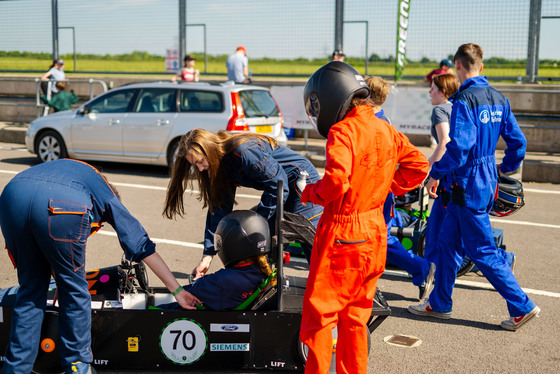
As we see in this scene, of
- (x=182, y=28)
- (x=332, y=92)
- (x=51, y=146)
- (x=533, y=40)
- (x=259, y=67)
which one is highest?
(x=182, y=28)

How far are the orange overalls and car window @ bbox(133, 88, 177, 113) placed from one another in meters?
8.01

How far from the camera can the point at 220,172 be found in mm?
4477

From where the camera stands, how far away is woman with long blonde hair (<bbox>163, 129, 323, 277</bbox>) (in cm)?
429

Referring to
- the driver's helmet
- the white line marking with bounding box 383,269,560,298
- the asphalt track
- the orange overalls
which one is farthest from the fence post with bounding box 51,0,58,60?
the orange overalls

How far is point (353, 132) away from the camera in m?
3.18

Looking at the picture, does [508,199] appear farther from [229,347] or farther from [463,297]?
[229,347]

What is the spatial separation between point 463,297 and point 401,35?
28.8ft

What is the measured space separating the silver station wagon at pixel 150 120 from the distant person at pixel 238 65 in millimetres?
3418

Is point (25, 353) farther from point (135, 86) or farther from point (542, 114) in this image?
point (542, 114)

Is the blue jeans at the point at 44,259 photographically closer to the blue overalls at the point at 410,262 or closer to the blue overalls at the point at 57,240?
→ the blue overalls at the point at 57,240

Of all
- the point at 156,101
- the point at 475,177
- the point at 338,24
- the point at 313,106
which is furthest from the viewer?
the point at 338,24

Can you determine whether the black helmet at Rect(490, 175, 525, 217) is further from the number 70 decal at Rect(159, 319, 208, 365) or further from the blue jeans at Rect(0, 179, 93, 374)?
the blue jeans at Rect(0, 179, 93, 374)

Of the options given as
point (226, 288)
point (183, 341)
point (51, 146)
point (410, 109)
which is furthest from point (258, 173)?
point (51, 146)

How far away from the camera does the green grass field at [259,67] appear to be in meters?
12.8
